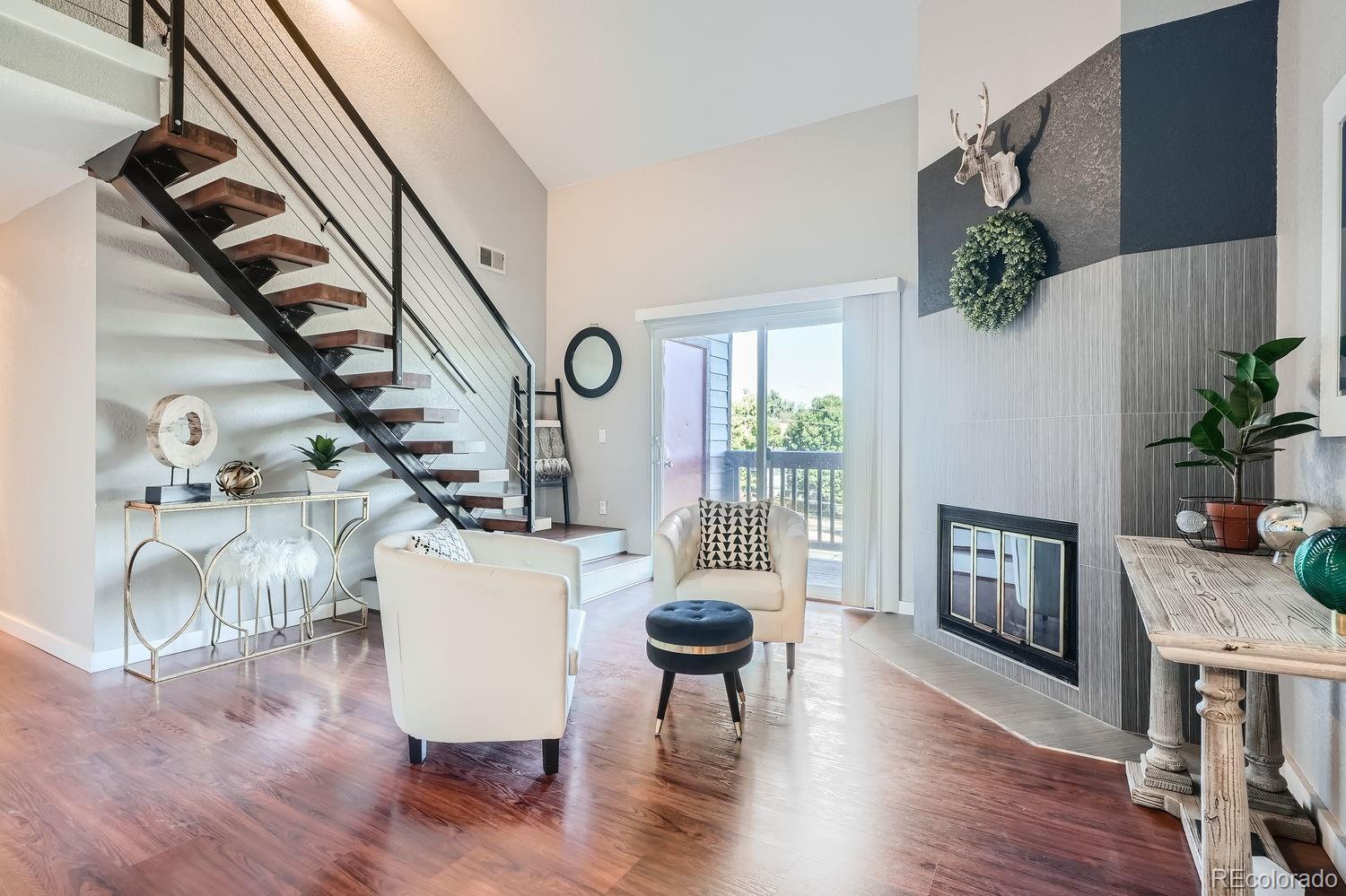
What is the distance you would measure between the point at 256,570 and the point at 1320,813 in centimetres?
453

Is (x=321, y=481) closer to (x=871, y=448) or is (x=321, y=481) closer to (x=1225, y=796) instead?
(x=871, y=448)

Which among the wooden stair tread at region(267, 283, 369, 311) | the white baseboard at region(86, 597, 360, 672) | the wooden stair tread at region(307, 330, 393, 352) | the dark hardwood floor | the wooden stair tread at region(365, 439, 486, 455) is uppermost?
the wooden stair tread at region(267, 283, 369, 311)

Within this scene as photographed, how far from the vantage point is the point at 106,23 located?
3359 millimetres

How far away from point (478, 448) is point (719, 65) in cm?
326

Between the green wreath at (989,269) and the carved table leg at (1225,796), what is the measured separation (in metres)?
2.26

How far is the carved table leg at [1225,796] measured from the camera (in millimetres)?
1388

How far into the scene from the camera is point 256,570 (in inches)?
144

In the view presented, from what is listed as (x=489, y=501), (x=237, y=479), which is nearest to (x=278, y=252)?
(x=237, y=479)

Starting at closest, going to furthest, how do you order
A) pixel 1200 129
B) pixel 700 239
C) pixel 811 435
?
pixel 1200 129 → pixel 811 435 → pixel 700 239

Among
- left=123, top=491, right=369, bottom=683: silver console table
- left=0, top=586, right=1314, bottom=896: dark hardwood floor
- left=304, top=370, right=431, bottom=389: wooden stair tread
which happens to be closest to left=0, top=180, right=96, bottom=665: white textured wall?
left=123, top=491, right=369, bottom=683: silver console table

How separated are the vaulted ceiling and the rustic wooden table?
374 cm

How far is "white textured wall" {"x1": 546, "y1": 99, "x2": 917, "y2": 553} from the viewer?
477 centimetres

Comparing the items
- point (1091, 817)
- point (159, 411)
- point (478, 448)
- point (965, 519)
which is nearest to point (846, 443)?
point (965, 519)

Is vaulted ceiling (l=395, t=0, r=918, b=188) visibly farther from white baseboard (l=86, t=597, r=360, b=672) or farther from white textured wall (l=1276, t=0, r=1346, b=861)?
white baseboard (l=86, t=597, r=360, b=672)
